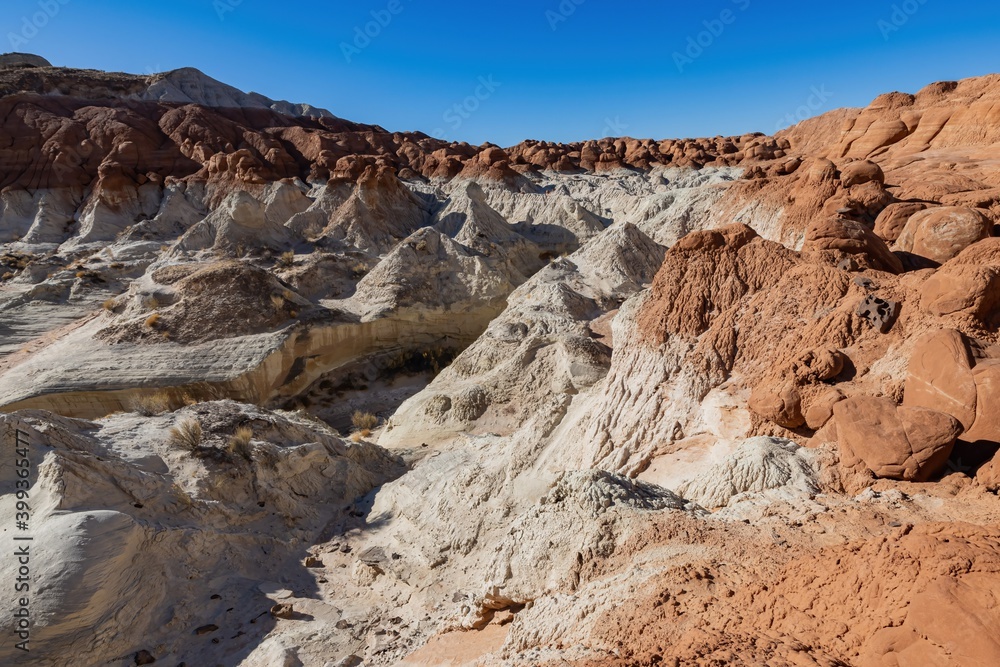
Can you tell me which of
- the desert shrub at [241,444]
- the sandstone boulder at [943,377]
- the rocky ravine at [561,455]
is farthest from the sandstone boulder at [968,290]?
the desert shrub at [241,444]

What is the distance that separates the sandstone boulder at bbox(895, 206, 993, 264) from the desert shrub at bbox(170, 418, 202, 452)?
12.0 m

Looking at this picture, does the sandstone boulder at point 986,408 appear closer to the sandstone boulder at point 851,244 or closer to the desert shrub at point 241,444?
the sandstone boulder at point 851,244

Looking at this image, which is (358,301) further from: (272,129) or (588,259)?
(272,129)

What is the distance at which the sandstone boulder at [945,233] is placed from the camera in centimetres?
775

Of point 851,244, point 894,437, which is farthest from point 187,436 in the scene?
point 851,244

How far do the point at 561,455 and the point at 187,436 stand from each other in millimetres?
5896

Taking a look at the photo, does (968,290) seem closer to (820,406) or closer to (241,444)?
(820,406)

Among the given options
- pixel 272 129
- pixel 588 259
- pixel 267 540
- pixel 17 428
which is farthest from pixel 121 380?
pixel 272 129

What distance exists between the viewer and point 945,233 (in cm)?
798

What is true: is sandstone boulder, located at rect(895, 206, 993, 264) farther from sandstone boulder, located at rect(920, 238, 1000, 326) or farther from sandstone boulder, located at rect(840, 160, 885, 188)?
sandstone boulder, located at rect(840, 160, 885, 188)

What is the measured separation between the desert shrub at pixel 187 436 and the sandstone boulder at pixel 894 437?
8631 mm

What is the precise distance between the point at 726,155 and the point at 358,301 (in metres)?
44.9

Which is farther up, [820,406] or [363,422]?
[820,406]

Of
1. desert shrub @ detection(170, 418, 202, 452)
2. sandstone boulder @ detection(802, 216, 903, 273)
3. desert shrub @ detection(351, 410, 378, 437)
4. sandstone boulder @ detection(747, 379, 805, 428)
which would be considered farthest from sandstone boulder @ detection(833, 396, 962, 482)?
desert shrub @ detection(351, 410, 378, 437)
